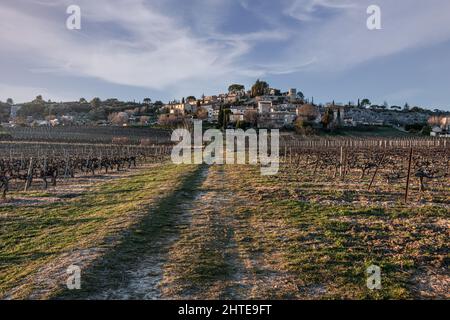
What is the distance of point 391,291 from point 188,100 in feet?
555

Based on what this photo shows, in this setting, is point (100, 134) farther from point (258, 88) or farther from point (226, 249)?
point (258, 88)

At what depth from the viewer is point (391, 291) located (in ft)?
18.4

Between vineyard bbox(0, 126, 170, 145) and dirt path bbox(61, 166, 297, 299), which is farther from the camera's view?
vineyard bbox(0, 126, 170, 145)

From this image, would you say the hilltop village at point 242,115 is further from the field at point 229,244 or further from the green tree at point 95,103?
the field at point 229,244

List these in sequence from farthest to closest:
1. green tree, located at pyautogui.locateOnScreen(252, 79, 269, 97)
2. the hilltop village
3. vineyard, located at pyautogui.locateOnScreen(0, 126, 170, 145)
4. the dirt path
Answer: green tree, located at pyautogui.locateOnScreen(252, 79, 269, 97), the hilltop village, vineyard, located at pyautogui.locateOnScreen(0, 126, 170, 145), the dirt path

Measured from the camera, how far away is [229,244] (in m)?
8.19

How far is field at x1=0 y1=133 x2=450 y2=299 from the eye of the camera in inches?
229

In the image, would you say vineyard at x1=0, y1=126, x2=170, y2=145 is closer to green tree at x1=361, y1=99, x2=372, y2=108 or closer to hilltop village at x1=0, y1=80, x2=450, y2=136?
hilltop village at x1=0, y1=80, x2=450, y2=136

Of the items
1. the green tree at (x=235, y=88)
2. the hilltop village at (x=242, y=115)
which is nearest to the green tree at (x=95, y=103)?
the hilltop village at (x=242, y=115)

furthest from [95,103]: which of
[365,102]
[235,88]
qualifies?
[365,102]

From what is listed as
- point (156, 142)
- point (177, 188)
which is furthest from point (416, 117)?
point (177, 188)

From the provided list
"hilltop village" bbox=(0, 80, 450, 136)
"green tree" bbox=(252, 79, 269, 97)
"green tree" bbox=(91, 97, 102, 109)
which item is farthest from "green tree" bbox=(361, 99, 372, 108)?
"green tree" bbox=(91, 97, 102, 109)

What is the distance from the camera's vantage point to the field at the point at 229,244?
19.0 feet

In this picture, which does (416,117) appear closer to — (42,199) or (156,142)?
(156,142)
